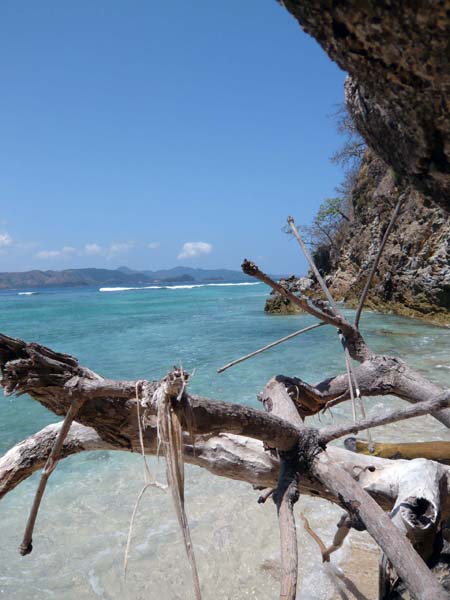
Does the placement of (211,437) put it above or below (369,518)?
above

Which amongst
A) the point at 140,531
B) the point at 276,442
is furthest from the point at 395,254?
the point at 276,442

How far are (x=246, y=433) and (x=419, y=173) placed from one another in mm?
1760

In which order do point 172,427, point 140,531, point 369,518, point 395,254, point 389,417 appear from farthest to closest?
1. point 395,254
2. point 140,531
3. point 389,417
4. point 369,518
5. point 172,427

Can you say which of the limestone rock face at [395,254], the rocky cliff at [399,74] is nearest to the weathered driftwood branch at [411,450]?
the rocky cliff at [399,74]

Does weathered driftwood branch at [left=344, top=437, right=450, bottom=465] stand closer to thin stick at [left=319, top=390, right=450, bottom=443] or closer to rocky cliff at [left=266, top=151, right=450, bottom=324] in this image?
thin stick at [left=319, top=390, right=450, bottom=443]

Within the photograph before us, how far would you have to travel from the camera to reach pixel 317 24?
2.04m

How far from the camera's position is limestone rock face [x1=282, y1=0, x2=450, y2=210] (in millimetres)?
1768

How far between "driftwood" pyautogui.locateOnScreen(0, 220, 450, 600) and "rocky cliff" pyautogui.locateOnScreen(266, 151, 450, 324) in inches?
353

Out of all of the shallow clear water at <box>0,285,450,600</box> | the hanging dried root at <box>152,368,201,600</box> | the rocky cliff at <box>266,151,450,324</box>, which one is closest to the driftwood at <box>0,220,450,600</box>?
the hanging dried root at <box>152,368,201,600</box>

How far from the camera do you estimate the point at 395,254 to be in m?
20.0

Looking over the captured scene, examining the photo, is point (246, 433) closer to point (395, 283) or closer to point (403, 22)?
point (403, 22)

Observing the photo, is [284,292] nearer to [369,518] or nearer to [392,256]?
[369,518]

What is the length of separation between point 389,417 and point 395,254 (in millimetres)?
19395

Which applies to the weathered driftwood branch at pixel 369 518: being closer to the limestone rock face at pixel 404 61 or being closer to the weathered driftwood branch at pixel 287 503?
the weathered driftwood branch at pixel 287 503
